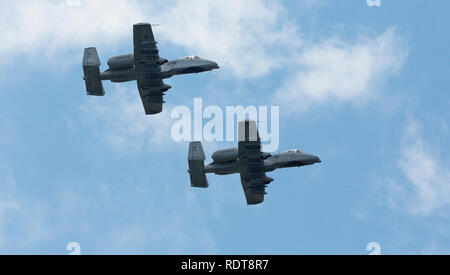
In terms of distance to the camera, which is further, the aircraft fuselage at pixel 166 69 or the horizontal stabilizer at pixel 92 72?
the horizontal stabilizer at pixel 92 72

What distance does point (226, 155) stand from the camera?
107125 millimetres

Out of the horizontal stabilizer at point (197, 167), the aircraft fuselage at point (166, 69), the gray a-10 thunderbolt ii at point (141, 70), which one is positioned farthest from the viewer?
the aircraft fuselage at point (166, 69)

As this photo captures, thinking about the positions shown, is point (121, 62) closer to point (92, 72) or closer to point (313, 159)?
point (92, 72)

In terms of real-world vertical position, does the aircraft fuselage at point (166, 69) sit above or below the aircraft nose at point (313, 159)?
above

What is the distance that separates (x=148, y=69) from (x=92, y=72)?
7.00 metres

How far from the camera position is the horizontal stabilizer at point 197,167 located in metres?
109

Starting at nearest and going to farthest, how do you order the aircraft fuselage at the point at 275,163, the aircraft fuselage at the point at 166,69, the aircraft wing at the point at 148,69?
1. the aircraft wing at the point at 148,69
2. the aircraft fuselage at the point at 275,163
3. the aircraft fuselage at the point at 166,69

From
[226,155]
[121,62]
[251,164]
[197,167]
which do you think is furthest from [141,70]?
[251,164]

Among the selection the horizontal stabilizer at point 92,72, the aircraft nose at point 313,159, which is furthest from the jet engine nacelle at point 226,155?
the horizontal stabilizer at point 92,72

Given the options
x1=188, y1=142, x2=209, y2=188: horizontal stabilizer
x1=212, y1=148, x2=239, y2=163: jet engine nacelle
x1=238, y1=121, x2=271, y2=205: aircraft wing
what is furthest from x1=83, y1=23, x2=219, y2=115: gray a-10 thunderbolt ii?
x1=238, y1=121, x2=271, y2=205: aircraft wing

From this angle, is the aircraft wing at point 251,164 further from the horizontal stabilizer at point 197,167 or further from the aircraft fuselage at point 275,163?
the horizontal stabilizer at point 197,167
